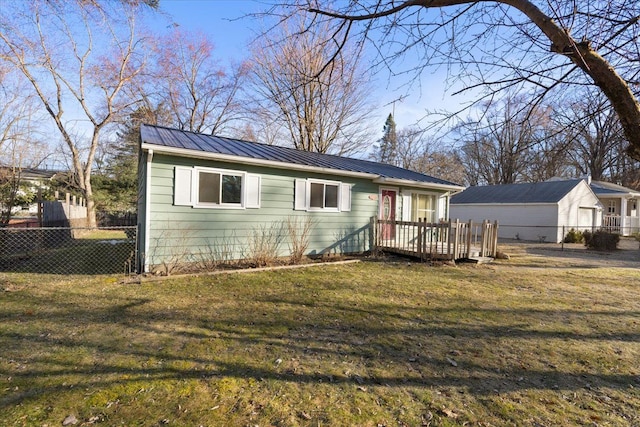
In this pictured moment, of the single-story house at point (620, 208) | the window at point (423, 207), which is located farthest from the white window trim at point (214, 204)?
the single-story house at point (620, 208)

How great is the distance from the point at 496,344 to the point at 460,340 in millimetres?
407

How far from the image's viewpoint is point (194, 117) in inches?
979

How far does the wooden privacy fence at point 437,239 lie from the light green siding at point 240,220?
0.72 metres

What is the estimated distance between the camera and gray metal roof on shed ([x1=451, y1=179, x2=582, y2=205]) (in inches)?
785

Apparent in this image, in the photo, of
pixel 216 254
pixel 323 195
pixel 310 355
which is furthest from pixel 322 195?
pixel 310 355

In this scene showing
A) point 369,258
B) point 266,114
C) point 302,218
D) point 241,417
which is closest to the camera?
point 241,417

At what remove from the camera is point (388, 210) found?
11.8m

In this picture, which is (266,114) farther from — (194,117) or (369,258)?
(369,258)

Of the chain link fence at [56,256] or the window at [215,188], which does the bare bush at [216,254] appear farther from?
the chain link fence at [56,256]

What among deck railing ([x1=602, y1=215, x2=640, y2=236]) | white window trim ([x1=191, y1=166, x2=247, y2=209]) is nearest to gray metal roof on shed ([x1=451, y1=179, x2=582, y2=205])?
deck railing ([x1=602, y1=215, x2=640, y2=236])

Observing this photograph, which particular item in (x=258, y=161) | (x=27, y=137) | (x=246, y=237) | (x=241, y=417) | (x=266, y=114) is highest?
(x=266, y=114)

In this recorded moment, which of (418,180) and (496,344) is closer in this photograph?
(496,344)

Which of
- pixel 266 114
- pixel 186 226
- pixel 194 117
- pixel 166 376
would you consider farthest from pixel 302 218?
Answer: pixel 194 117

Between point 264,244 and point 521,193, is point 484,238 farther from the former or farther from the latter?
point 521,193
